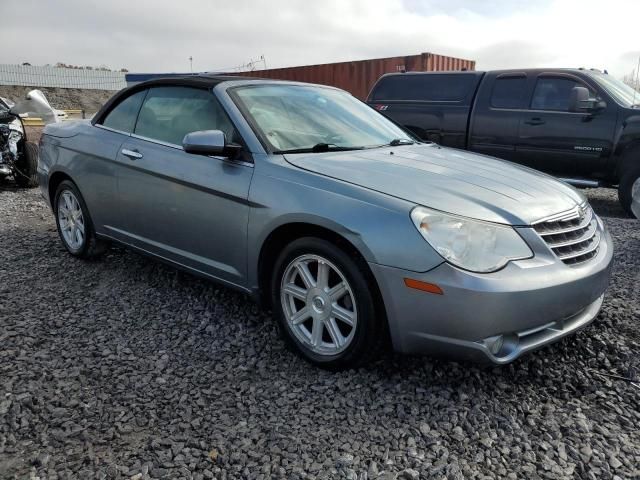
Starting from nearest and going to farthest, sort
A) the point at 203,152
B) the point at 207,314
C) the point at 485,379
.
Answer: the point at 485,379 < the point at 203,152 < the point at 207,314

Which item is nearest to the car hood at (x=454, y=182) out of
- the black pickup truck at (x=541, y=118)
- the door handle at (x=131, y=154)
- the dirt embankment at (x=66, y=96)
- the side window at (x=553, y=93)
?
the door handle at (x=131, y=154)

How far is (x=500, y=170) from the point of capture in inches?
130

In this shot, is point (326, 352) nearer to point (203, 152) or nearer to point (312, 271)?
point (312, 271)

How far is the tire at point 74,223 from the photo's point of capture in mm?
4453

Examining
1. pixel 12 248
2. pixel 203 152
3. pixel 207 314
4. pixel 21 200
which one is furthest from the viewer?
pixel 21 200

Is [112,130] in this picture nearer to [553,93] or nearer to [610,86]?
[553,93]

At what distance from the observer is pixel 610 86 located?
23.3 feet

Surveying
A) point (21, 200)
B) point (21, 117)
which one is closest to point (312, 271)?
point (21, 200)

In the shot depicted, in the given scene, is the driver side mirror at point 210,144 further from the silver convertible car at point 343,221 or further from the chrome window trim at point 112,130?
the chrome window trim at point 112,130

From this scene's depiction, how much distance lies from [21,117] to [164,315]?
718 centimetres

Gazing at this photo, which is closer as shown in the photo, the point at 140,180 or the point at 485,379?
the point at 485,379

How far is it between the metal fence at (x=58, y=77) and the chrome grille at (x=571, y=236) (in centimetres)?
3709

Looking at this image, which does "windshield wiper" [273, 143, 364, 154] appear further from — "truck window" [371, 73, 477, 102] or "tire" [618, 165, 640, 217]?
"truck window" [371, 73, 477, 102]

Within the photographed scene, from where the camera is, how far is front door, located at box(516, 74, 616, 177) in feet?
22.4
